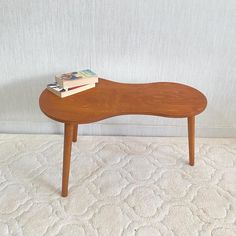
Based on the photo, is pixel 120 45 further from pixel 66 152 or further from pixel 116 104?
pixel 66 152

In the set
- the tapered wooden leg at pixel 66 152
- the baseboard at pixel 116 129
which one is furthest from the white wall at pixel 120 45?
the tapered wooden leg at pixel 66 152

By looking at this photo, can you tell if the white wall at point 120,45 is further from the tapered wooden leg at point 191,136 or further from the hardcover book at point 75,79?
the tapered wooden leg at point 191,136

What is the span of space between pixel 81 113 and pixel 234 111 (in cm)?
83

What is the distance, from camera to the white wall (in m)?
1.18

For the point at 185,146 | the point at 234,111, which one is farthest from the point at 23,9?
the point at 234,111

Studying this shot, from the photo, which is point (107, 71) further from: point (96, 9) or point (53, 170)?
point (53, 170)

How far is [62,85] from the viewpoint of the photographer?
1121 mm

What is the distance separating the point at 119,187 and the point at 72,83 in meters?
0.46

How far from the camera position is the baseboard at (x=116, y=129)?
4.75ft

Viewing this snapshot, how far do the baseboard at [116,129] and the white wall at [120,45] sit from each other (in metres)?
0.06

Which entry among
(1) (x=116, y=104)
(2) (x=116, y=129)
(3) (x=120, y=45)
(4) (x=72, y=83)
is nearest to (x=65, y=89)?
(4) (x=72, y=83)

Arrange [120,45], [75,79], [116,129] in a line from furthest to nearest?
[116,129] → [120,45] → [75,79]

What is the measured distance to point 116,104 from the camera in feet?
→ 3.50

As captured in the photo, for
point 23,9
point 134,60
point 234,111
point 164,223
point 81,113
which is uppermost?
point 23,9
